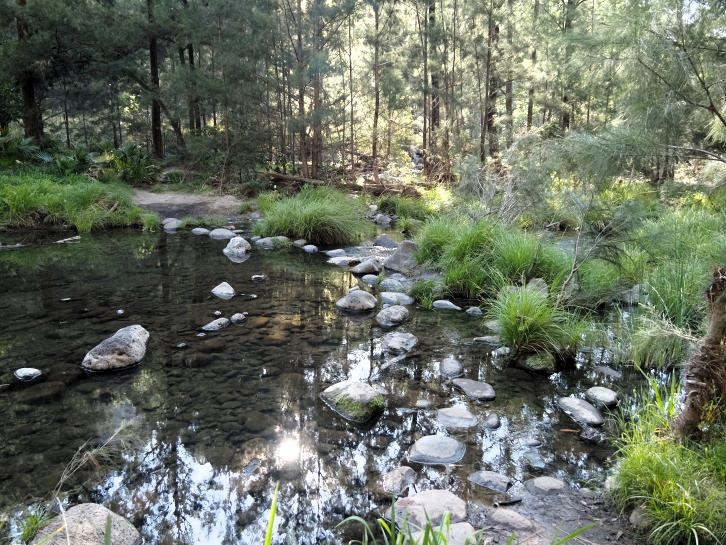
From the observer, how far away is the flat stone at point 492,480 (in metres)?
2.89

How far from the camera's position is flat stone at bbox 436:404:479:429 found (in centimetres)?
356

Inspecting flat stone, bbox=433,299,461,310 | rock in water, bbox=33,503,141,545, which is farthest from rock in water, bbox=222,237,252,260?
rock in water, bbox=33,503,141,545

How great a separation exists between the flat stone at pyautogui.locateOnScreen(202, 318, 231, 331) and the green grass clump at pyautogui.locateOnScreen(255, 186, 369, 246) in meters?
4.61

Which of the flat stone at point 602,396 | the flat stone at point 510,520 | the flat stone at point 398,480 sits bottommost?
the flat stone at point 602,396

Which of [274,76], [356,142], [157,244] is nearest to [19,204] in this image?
[157,244]

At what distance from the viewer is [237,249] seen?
8930 millimetres

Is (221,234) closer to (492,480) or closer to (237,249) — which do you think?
(237,249)

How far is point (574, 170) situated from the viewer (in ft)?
15.7

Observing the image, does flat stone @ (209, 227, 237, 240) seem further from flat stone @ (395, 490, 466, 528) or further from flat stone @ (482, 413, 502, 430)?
flat stone @ (395, 490, 466, 528)

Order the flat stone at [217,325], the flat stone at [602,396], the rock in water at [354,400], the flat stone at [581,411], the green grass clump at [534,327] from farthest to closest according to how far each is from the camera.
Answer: the flat stone at [217,325] < the green grass clump at [534,327] < the flat stone at [602,396] < the rock in water at [354,400] < the flat stone at [581,411]

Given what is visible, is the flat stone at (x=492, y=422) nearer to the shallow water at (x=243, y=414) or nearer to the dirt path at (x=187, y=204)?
the shallow water at (x=243, y=414)

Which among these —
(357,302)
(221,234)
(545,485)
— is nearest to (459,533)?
(545,485)

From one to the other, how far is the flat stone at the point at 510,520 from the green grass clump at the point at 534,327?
207 centimetres

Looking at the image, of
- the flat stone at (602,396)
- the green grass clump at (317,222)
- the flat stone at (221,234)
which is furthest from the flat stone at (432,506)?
the flat stone at (221,234)
